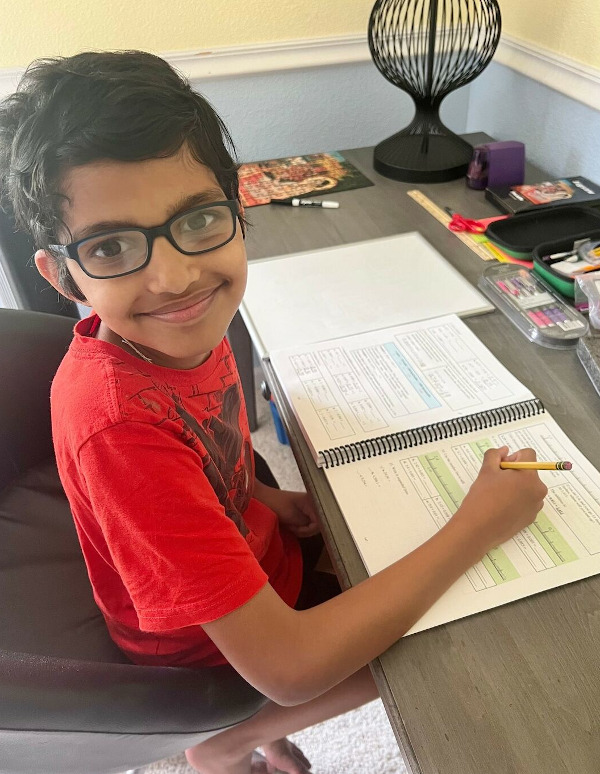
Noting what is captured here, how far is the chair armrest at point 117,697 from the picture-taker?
1.59 feet

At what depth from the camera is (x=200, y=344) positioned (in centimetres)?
63

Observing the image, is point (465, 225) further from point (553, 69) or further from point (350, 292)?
point (553, 69)

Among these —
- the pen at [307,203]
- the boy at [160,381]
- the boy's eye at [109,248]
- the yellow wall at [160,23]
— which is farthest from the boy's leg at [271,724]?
the yellow wall at [160,23]

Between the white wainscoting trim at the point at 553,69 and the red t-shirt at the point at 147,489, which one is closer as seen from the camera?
the red t-shirt at the point at 147,489

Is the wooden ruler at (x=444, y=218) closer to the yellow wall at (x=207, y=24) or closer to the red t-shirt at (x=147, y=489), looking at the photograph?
the yellow wall at (x=207, y=24)

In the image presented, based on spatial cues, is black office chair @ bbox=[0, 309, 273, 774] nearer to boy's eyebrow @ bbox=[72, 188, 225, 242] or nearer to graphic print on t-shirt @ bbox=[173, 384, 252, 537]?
graphic print on t-shirt @ bbox=[173, 384, 252, 537]

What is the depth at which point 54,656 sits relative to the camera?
2.17ft

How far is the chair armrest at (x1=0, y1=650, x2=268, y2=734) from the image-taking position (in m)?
0.48

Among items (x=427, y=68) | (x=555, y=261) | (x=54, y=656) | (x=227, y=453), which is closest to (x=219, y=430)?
(x=227, y=453)

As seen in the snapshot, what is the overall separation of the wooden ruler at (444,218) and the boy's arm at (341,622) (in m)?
0.61

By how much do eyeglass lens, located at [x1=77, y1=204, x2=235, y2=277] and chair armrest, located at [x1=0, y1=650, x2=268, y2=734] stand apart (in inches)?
13.8

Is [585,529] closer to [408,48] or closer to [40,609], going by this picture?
[40,609]

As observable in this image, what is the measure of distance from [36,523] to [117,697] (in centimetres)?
37

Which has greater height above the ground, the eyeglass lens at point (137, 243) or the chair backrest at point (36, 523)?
the eyeglass lens at point (137, 243)
